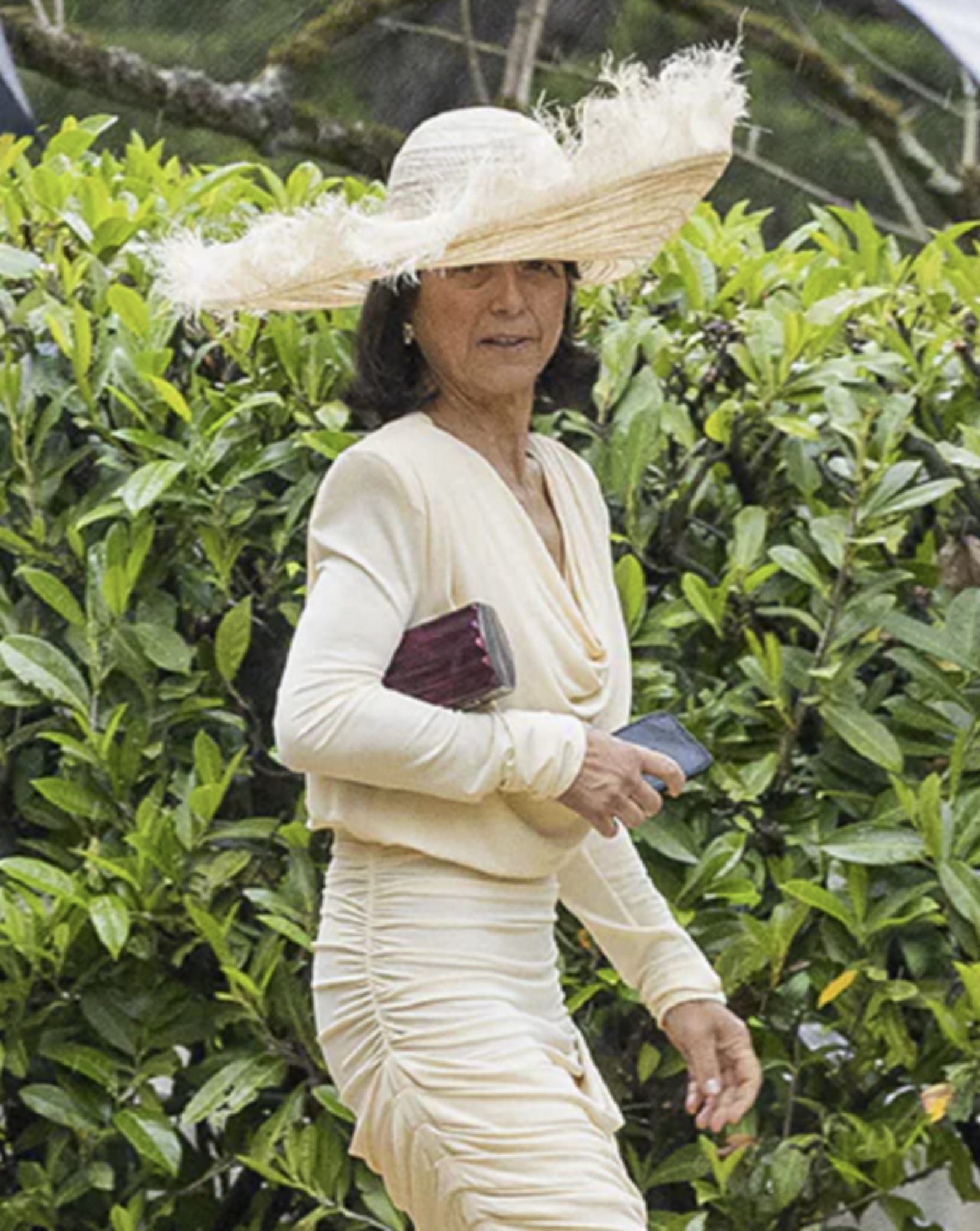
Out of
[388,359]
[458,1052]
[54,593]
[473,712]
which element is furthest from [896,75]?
[458,1052]

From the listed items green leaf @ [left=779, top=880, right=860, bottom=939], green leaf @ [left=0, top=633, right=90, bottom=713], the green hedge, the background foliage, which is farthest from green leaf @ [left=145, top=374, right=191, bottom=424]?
the background foliage

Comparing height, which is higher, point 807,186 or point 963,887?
point 807,186

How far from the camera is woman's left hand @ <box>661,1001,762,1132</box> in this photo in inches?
122

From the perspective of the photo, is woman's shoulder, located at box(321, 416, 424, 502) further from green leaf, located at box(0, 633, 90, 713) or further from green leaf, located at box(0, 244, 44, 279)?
green leaf, located at box(0, 244, 44, 279)

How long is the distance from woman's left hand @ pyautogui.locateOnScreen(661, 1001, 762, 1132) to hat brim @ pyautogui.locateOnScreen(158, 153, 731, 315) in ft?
2.93

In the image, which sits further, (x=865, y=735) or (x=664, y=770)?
(x=865, y=735)

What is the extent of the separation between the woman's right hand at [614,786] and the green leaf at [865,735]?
3.79ft

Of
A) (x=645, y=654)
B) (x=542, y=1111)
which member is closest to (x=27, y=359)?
(x=645, y=654)

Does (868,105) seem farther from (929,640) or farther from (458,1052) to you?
(458,1052)

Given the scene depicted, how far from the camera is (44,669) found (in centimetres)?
405

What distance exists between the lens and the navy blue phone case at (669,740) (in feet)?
9.72

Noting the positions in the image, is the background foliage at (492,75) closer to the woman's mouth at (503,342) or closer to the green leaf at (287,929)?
the green leaf at (287,929)

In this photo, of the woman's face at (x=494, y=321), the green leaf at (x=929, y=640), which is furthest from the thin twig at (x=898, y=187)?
the woman's face at (x=494, y=321)

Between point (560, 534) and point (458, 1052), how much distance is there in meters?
0.63
